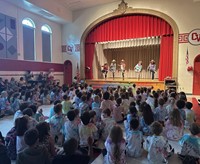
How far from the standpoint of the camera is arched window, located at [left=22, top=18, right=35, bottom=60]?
1020cm

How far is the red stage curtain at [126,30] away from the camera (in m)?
10.3

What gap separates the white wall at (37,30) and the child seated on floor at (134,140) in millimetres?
9007

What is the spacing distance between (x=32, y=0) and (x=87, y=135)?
8.83 metres

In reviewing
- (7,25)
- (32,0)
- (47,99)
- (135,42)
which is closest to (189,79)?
(135,42)

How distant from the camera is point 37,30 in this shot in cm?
1089

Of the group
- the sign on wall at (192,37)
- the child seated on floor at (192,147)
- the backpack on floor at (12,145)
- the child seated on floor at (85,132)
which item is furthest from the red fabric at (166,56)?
the backpack on floor at (12,145)

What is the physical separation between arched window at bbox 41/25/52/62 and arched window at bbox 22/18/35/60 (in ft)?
3.06

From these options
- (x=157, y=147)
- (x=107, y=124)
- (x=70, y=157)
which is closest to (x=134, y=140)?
(x=157, y=147)

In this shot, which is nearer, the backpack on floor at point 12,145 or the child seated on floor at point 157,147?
the child seated on floor at point 157,147

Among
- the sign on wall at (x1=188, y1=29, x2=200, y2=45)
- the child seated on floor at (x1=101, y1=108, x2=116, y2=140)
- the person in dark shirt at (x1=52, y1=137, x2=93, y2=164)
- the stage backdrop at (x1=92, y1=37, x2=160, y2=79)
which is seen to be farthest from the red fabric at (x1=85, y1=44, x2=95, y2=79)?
the person in dark shirt at (x1=52, y1=137, x2=93, y2=164)

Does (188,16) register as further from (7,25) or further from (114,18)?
(7,25)

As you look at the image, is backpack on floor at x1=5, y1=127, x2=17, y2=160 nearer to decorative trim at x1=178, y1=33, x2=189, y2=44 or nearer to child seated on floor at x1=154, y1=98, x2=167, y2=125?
child seated on floor at x1=154, y1=98, x2=167, y2=125

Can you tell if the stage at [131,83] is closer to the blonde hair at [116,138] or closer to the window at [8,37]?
the window at [8,37]

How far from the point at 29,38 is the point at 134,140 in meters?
9.92
